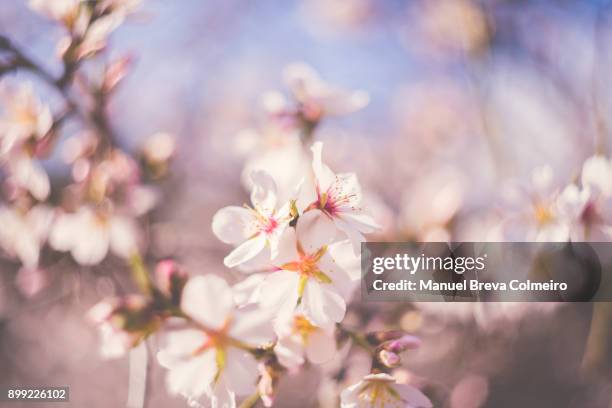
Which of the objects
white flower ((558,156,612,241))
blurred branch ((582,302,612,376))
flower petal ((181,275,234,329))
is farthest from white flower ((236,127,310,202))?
blurred branch ((582,302,612,376))

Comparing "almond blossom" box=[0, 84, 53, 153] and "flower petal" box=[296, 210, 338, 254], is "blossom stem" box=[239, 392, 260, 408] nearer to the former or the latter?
"flower petal" box=[296, 210, 338, 254]

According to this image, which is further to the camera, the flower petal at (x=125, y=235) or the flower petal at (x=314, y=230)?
the flower petal at (x=125, y=235)

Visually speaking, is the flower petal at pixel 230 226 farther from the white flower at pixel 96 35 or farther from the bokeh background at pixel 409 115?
the white flower at pixel 96 35

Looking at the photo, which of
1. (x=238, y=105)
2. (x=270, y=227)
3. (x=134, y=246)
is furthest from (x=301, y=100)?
(x=134, y=246)

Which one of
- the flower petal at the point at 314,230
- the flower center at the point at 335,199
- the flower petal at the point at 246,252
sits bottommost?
the flower petal at the point at 246,252

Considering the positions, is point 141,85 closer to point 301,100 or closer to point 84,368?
point 301,100

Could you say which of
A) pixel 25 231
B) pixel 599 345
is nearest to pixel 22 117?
pixel 25 231

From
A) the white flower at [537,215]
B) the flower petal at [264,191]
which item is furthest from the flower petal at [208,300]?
the white flower at [537,215]
